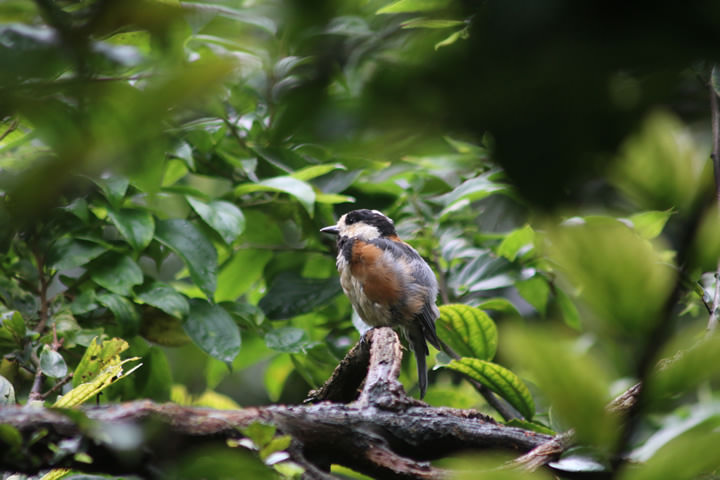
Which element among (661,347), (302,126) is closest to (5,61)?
(302,126)

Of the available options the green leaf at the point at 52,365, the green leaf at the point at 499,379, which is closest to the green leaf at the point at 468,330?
the green leaf at the point at 499,379

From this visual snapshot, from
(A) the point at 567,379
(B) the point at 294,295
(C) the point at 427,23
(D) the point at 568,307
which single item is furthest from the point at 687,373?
(D) the point at 568,307

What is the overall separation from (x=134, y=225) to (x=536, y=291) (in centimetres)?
155

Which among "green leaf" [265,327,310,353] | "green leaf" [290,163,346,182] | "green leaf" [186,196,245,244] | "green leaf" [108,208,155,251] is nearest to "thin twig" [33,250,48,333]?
"green leaf" [108,208,155,251]

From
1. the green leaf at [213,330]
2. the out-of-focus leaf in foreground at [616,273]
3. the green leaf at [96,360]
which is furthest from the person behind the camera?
the green leaf at [213,330]

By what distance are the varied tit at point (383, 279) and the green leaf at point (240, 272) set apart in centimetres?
31

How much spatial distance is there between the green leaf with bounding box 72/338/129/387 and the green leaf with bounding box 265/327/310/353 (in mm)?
713

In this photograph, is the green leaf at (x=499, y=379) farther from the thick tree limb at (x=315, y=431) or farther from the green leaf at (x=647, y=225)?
the green leaf at (x=647, y=225)

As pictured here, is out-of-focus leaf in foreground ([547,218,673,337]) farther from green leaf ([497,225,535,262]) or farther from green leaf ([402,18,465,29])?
green leaf ([497,225,535,262])

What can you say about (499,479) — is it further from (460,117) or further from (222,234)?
(222,234)

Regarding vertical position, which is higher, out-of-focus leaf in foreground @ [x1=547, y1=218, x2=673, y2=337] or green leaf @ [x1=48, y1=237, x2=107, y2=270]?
out-of-focus leaf in foreground @ [x1=547, y1=218, x2=673, y2=337]

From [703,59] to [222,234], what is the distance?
1.87m

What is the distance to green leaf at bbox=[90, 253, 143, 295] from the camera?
6.42ft

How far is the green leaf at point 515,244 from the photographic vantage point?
2.34 metres
